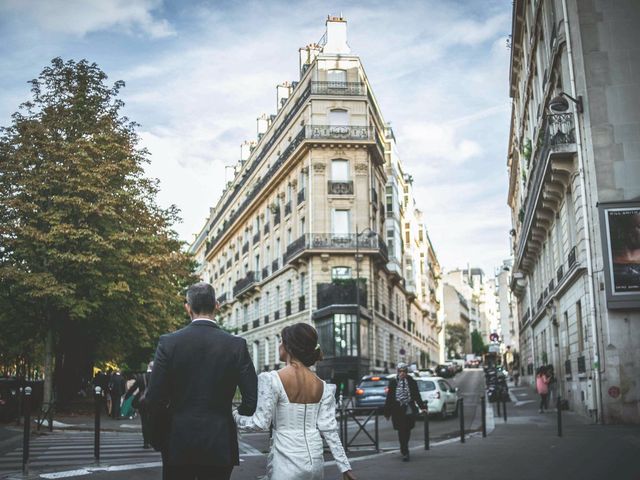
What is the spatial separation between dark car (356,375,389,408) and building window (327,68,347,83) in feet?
79.9

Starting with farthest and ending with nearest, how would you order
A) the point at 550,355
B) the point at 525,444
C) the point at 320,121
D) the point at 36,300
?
1. the point at 320,121
2. the point at 550,355
3. the point at 36,300
4. the point at 525,444

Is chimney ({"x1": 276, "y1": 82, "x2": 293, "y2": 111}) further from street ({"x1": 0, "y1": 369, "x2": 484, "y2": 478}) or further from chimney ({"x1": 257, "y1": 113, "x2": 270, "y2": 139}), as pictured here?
street ({"x1": 0, "y1": 369, "x2": 484, "y2": 478})

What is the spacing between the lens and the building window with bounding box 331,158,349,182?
41.6 metres

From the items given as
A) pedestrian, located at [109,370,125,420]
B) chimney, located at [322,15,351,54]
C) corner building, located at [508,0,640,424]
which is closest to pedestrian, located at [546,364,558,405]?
corner building, located at [508,0,640,424]

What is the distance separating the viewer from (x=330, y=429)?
4.17 metres

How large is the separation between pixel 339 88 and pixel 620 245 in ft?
90.9

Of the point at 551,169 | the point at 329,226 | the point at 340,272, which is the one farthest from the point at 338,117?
the point at 551,169

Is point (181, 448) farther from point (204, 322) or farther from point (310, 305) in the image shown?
point (310, 305)

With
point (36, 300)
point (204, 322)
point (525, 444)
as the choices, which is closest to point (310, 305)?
point (36, 300)

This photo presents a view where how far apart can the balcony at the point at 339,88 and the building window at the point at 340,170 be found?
4.24 meters

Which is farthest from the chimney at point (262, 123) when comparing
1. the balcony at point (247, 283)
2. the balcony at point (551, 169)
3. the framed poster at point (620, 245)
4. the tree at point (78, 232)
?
the framed poster at point (620, 245)

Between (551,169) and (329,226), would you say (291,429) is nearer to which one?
(551,169)

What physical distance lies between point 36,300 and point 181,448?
21.1 meters

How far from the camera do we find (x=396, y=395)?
12.1 metres
